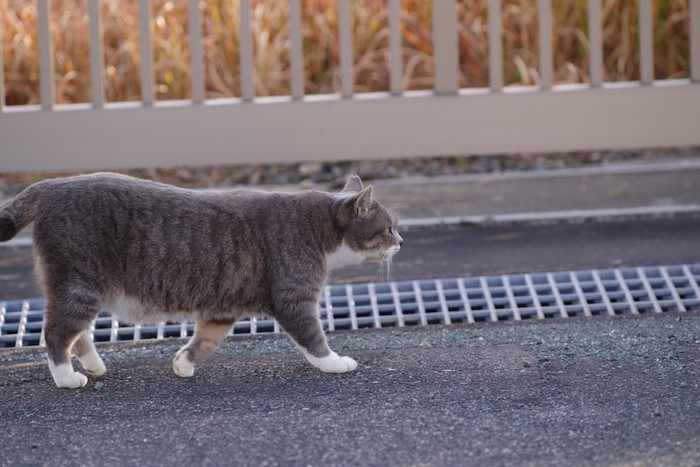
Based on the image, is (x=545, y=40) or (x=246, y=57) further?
(x=545, y=40)

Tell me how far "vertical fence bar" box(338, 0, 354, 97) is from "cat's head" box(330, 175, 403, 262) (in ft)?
5.40

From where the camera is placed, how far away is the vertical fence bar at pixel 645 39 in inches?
214

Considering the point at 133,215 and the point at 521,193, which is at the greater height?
the point at 133,215

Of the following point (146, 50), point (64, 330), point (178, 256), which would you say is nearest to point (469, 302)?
point (178, 256)

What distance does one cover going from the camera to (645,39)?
5.48 m

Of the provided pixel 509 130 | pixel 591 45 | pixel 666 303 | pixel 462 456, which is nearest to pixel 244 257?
pixel 462 456

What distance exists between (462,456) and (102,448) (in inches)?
36.2

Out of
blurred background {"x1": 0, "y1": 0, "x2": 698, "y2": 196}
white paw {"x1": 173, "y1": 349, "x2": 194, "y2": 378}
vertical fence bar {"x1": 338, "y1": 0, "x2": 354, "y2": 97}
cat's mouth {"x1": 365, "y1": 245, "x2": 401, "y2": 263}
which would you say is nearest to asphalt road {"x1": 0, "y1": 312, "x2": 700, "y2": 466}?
white paw {"x1": 173, "y1": 349, "x2": 194, "y2": 378}

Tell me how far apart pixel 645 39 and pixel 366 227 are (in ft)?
7.83

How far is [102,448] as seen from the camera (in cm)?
287

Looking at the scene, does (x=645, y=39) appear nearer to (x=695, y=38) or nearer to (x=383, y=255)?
(x=695, y=38)

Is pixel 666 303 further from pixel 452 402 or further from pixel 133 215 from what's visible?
pixel 133 215

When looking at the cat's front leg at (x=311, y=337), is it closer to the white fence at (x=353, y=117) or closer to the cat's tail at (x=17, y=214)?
the cat's tail at (x=17, y=214)

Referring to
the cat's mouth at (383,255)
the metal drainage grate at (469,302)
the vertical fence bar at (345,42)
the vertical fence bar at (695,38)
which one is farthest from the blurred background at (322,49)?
the cat's mouth at (383,255)
